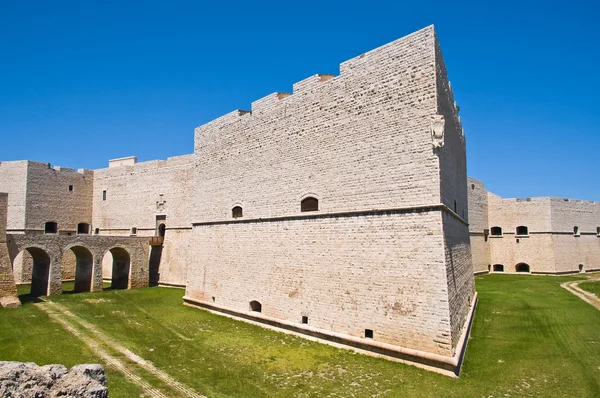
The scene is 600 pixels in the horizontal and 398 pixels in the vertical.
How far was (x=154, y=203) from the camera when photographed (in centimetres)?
2727

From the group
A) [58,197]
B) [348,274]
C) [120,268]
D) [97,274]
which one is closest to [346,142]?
[348,274]

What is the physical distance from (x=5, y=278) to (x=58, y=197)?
13.6m

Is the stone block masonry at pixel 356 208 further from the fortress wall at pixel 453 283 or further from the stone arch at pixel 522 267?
the stone arch at pixel 522 267

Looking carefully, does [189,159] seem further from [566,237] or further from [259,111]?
[566,237]

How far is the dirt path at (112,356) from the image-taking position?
8.72 meters

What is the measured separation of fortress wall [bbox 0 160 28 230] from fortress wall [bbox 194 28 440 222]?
18.0 meters

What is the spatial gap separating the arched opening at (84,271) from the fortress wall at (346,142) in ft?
32.4

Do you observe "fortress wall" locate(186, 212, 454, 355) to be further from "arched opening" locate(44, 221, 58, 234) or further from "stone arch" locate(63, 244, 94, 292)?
"arched opening" locate(44, 221, 58, 234)

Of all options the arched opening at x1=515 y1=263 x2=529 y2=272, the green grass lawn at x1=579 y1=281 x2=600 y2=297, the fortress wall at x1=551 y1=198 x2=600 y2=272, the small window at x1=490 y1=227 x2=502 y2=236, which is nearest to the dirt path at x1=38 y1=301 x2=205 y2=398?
the green grass lawn at x1=579 y1=281 x2=600 y2=297

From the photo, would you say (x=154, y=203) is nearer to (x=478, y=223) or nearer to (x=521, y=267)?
(x=478, y=223)

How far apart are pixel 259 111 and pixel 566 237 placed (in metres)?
25.8

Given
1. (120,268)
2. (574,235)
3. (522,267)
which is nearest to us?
(120,268)

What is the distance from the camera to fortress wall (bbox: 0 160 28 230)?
26.9 metres

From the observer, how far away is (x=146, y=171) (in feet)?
91.2
